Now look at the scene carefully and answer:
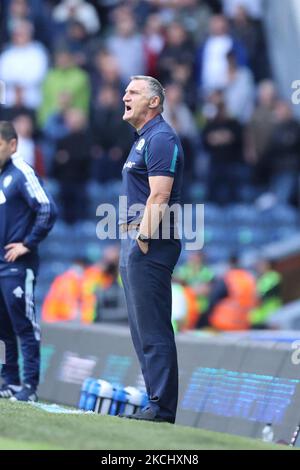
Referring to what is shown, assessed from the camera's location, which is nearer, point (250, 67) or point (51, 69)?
point (51, 69)

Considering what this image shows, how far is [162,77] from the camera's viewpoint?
20.7 metres

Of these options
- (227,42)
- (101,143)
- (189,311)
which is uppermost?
(227,42)

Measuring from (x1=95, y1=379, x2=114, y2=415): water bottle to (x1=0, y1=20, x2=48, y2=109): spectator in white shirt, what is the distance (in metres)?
10.1

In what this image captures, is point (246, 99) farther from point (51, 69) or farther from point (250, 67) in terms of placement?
point (51, 69)

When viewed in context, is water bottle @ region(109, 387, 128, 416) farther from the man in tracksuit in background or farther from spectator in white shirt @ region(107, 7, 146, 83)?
spectator in white shirt @ region(107, 7, 146, 83)

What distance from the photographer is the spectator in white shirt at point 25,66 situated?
65.0 feet

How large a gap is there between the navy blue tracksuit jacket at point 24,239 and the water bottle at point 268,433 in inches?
78.5

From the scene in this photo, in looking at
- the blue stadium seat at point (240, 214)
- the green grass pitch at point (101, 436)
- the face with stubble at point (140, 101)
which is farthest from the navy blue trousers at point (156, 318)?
the blue stadium seat at point (240, 214)

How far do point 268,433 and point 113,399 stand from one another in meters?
1.15

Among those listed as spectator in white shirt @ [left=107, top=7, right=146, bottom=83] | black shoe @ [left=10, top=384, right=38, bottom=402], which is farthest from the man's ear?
spectator in white shirt @ [left=107, top=7, right=146, bottom=83]
